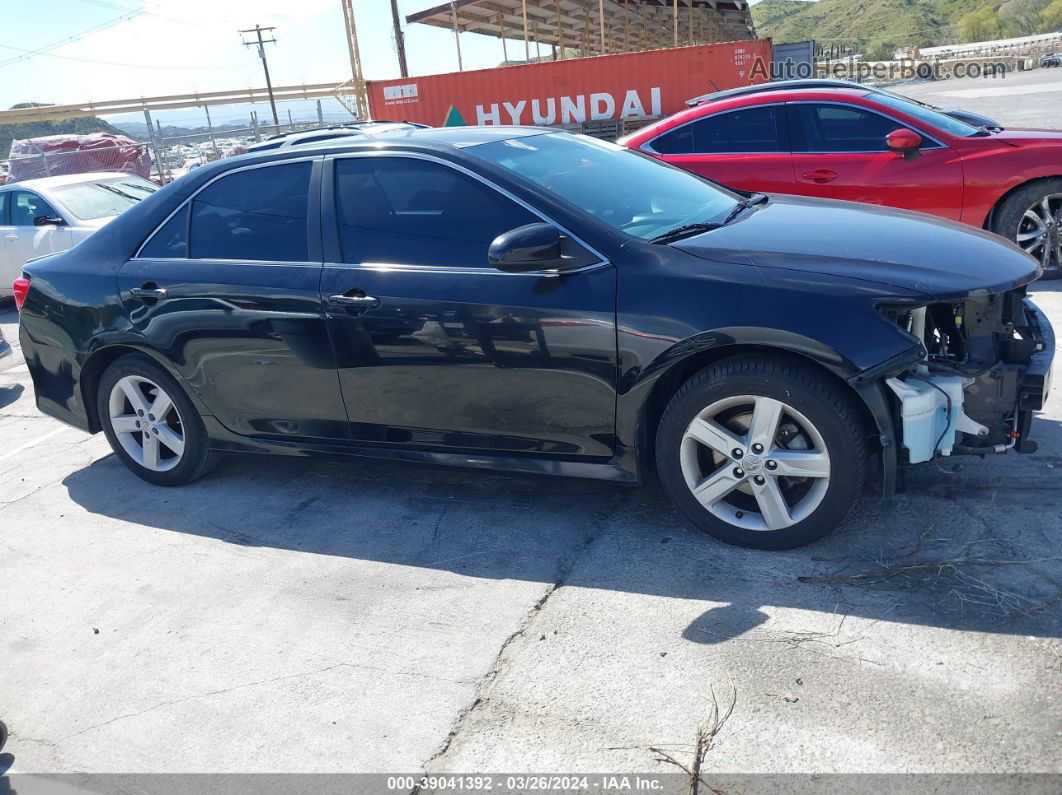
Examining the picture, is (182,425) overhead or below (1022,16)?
below

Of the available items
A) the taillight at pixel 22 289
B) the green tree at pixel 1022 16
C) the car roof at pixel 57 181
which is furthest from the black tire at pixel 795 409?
the green tree at pixel 1022 16

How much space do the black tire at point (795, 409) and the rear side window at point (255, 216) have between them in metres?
1.91

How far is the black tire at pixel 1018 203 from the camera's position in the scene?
678 cm

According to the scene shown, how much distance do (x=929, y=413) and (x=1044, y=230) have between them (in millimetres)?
4579

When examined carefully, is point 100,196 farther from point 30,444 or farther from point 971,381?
point 971,381

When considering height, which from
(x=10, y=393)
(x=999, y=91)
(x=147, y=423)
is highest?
(x=147, y=423)

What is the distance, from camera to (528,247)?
351 centimetres

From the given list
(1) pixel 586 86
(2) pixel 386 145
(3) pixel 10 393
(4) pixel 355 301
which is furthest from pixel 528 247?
(1) pixel 586 86

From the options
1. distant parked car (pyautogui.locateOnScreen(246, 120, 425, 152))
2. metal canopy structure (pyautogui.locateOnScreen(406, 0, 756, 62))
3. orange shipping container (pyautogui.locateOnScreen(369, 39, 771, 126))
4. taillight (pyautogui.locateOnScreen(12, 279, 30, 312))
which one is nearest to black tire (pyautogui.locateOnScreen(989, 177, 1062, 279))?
distant parked car (pyautogui.locateOnScreen(246, 120, 425, 152))

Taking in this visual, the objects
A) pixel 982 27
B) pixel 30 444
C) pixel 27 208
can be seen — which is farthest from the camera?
pixel 982 27

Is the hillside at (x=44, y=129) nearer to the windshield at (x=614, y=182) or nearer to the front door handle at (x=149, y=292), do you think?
the front door handle at (x=149, y=292)

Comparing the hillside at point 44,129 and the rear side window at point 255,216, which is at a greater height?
the hillside at point 44,129

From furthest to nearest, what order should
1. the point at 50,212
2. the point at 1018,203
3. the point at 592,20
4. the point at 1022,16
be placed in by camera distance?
the point at 1022,16
the point at 592,20
the point at 50,212
the point at 1018,203

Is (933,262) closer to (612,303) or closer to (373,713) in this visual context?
(612,303)
